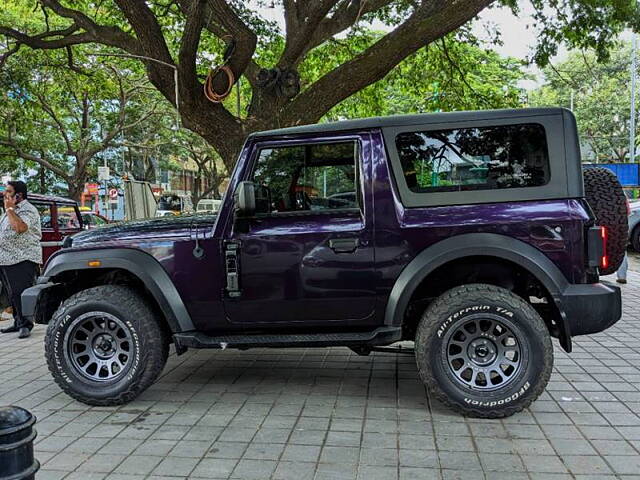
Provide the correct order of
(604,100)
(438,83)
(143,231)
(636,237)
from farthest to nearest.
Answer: (604,100)
(636,237)
(438,83)
(143,231)

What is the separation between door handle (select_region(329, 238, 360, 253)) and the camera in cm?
419

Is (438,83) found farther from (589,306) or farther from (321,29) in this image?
(589,306)

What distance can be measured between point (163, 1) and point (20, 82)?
13.2 feet

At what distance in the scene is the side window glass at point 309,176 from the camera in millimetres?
4340

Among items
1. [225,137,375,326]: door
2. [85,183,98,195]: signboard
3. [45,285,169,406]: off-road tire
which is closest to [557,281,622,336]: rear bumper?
[225,137,375,326]: door

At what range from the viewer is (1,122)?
62.8 ft

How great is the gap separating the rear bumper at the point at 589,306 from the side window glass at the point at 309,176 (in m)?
1.64

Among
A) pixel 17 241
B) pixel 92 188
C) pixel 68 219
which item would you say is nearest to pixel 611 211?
pixel 17 241

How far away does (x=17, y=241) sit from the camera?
6.76 metres

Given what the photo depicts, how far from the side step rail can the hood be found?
0.78 m

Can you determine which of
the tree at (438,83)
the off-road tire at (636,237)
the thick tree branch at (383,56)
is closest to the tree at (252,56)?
the thick tree branch at (383,56)

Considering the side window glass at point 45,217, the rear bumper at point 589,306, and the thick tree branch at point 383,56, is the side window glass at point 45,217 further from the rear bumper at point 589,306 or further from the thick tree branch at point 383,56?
the rear bumper at point 589,306

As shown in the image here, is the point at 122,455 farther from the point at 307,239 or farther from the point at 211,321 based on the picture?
the point at 307,239

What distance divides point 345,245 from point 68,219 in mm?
8026
